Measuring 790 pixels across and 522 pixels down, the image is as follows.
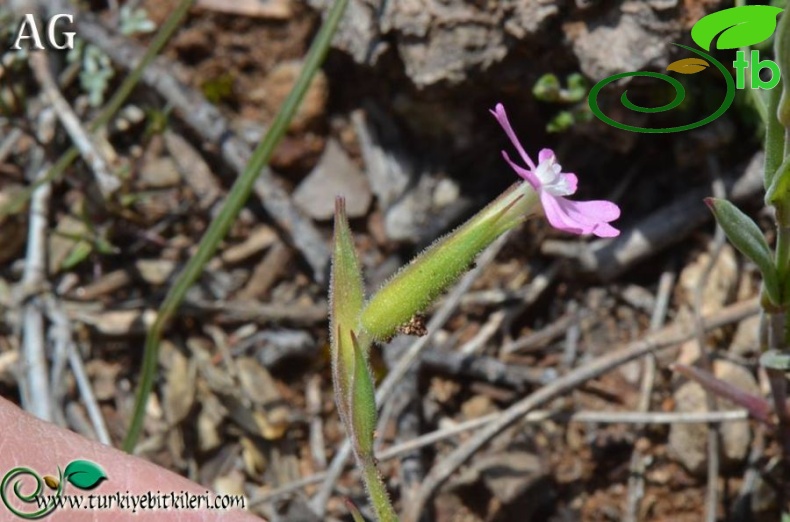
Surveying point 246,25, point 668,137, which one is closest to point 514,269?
point 668,137

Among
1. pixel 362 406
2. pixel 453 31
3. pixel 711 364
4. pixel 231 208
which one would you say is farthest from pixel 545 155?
pixel 711 364

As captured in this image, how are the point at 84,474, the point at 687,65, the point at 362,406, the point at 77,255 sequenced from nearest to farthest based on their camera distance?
1. the point at 362,406
2. the point at 84,474
3. the point at 687,65
4. the point at 77,255

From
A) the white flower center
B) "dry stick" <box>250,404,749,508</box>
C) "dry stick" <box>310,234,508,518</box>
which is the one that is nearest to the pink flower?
the white flower center

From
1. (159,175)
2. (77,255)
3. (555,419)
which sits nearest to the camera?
(555,419)

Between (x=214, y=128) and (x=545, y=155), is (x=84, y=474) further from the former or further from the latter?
(x=214, y=128)

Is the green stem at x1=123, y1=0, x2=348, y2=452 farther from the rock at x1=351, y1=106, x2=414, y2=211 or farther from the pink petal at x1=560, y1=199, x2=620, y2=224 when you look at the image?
the pink petal at x1=560, y1=199, x2=620, y2=224

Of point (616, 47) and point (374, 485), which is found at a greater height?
point (616, 47)
